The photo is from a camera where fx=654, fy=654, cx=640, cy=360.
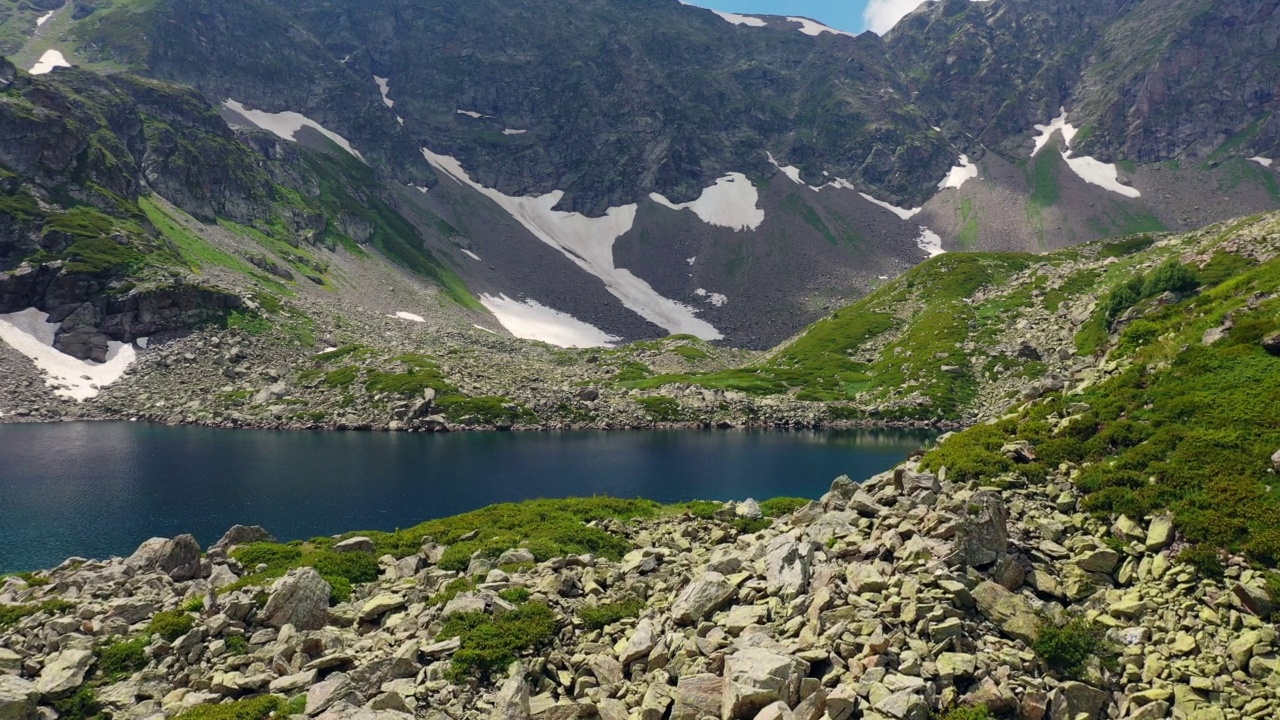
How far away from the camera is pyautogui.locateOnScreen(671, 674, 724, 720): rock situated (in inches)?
620

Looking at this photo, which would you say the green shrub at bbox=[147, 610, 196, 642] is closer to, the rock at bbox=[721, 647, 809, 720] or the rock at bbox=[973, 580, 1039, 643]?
the rock at bbox=[721, 647, 809, 720]

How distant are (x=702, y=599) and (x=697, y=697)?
377cm

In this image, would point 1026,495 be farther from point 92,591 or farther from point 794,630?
point 92,591

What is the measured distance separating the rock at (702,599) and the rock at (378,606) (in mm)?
11017

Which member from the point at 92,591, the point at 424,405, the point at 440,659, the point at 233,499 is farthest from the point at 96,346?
the point at 440,659

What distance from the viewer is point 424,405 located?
118 m

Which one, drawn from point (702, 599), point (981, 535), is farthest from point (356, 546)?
point (981, 535)

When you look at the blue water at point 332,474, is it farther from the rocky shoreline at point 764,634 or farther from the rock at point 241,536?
the rocky shoreline at point 764,634

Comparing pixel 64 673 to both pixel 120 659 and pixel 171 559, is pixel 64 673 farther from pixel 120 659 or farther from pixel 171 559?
pixel 171 559

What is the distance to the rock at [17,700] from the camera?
1841 centimetres

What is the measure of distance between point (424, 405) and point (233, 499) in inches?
2132

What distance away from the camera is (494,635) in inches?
795

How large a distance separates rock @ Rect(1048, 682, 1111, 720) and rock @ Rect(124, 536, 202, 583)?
3433 centimetres

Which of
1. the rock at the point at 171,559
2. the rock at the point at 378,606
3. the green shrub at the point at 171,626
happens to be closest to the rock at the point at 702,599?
the rock at the point at 378,606
